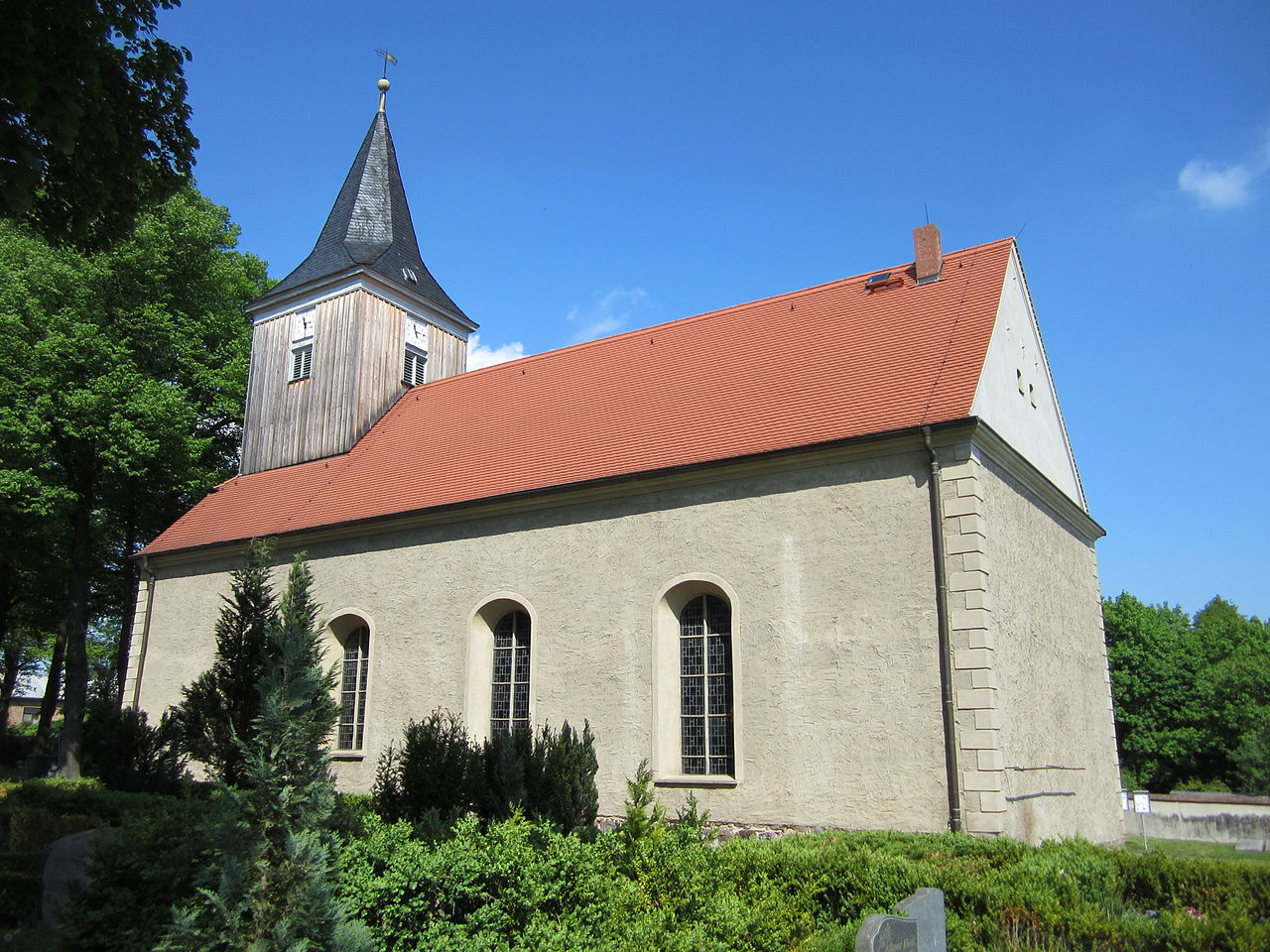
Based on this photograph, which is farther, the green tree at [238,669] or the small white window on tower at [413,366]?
the small white window on tower at [413,366]

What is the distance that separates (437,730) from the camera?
14117 mm

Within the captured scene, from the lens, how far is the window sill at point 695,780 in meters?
13.8

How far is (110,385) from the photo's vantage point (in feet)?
79.7

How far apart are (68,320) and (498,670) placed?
1556 cm

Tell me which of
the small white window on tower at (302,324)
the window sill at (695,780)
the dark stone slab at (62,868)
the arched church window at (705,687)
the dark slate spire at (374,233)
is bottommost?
the dark stone slab at (62,868)

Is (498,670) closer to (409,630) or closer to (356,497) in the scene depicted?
(409,630)

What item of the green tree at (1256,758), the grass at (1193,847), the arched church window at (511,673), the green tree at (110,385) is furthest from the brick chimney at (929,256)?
the green tree at (1256,758)

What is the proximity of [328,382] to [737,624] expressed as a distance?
43.9ft

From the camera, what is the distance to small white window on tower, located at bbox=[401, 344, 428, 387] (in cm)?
2466

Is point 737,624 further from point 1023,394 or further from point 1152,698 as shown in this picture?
point 1152,698

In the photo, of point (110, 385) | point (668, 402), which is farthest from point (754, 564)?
point (110, 385)

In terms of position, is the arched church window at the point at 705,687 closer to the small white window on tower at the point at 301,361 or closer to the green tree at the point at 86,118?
the green tree at the point at 86,118

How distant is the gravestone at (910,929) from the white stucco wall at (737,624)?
5736 mm

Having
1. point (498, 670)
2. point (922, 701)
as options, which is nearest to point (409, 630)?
point (498, 670)
